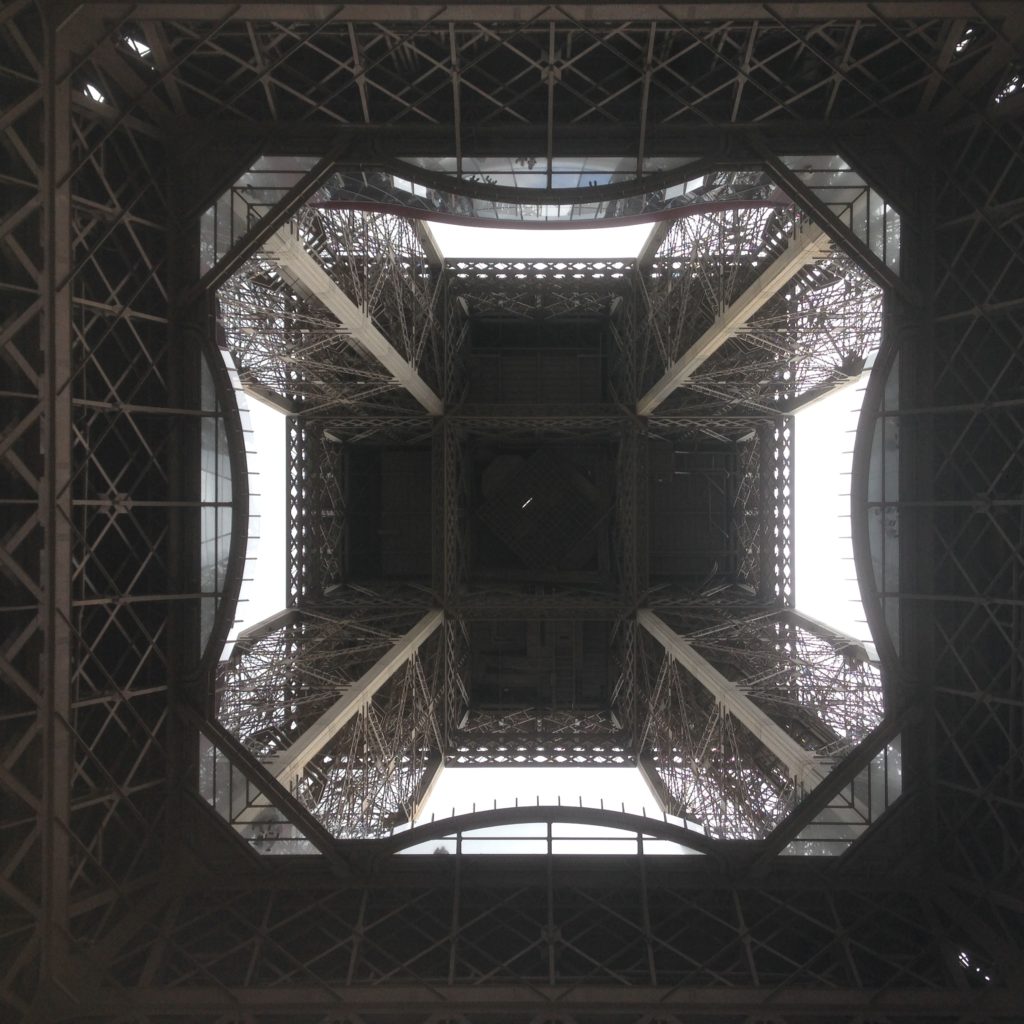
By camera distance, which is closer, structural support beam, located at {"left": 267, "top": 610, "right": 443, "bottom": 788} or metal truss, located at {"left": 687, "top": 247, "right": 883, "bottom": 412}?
structural support beam, located at {"left": 267, "top": 610, "right": 443, "bottom": 788}

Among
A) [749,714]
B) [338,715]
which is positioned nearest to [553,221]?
[749,714]

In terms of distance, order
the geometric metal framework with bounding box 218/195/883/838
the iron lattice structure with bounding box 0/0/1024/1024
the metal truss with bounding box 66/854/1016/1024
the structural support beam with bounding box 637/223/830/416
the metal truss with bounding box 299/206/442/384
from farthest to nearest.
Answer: the geometric metal framework with bounding box 218/195/883/838 → the metal truss with bounding box 299/206/442/384 → the structural support beam with bounding box 637/223/830/416 → the metal truss with bounding box 66/854/1016/1024 → the iron lattice structure with bounding box 0/0/1024/1024

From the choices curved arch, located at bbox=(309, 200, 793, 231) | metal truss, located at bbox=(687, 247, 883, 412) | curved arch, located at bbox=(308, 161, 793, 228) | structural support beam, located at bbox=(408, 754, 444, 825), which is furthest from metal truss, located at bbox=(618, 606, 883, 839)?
curved arch, located at bbox=(308, 161, 793, 228)

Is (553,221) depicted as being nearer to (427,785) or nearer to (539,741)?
(427,785)

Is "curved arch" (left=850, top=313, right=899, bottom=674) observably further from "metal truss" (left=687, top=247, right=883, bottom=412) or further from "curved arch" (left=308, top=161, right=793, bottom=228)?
"curved arch" (left=308, top=161, right=793, bottom=228)

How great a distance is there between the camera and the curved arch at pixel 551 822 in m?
12.1

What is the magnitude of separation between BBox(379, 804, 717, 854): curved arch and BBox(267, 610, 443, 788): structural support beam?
2.54m

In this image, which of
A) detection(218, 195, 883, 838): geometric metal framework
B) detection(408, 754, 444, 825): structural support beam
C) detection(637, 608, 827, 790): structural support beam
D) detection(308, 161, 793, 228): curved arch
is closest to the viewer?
detection(308, 161, 793, 228): curved arch

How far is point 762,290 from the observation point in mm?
13539

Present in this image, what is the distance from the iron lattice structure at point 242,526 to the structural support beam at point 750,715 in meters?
1.47

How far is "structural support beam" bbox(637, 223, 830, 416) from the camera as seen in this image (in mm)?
12438

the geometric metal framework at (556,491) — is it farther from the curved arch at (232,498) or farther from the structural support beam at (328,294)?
the curved arch at (232,498)

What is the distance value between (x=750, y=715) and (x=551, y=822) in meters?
5.21

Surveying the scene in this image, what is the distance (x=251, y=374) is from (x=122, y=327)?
684cm
